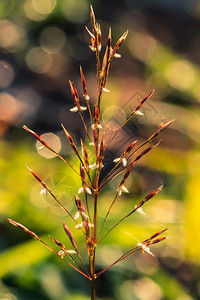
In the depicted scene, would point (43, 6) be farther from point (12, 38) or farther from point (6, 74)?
point (6, 74)

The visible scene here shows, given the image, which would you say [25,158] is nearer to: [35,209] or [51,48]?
[35,209]

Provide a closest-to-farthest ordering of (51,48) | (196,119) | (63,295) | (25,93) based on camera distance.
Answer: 1. (63,295)
2. (196,119)
3. (25,93)
4. (51,48)

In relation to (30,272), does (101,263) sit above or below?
above

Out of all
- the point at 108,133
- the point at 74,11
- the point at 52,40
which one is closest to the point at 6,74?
the point at 52,40

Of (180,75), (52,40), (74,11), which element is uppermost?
(180,75)

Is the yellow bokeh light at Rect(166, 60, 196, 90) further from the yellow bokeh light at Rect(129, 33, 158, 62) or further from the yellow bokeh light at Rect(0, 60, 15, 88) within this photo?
the yellow bokeh light at Rect(0, 60, 15, 88)

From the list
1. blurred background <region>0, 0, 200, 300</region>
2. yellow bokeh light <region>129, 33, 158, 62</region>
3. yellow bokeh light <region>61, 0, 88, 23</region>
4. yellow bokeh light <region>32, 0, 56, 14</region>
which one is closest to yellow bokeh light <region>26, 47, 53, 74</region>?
blurred background <region>0, 0, 200, 300</region>

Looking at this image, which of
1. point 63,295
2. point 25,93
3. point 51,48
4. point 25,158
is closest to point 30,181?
point 25,158

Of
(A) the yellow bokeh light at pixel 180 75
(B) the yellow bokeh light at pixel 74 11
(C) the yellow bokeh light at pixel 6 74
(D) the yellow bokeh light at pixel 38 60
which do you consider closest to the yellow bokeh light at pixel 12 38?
(D) the yellow bokeh light at pixel 38 60

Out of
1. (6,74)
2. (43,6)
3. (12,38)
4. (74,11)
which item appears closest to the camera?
(6,74)
